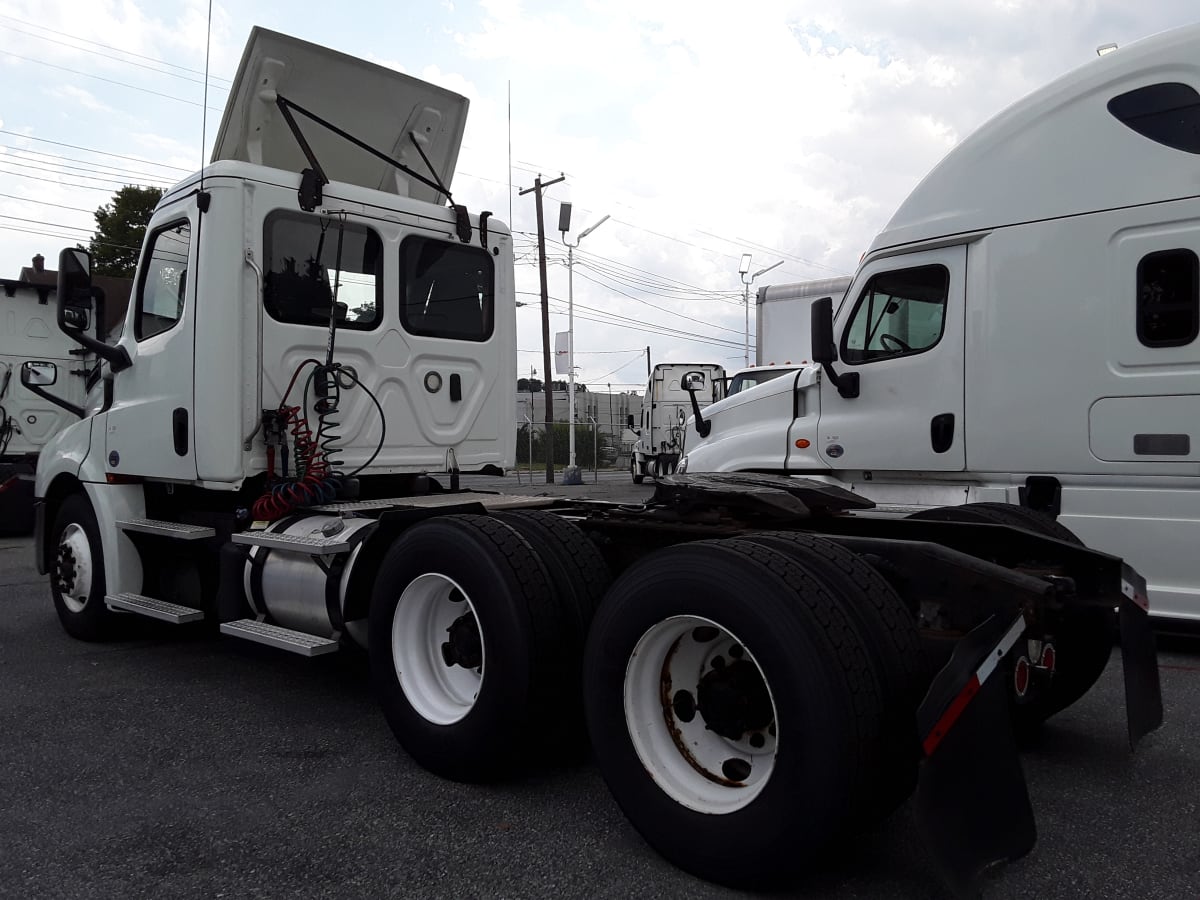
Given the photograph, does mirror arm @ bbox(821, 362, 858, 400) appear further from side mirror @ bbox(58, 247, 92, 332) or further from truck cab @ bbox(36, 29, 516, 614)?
side mirror @ bbox(58, 247, 92, 332)

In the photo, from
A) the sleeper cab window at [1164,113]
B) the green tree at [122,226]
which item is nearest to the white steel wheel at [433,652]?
the sleeper cab window at [1164,113]

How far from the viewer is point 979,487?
5832mm

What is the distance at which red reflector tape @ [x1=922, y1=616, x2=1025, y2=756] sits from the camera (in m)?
2.27

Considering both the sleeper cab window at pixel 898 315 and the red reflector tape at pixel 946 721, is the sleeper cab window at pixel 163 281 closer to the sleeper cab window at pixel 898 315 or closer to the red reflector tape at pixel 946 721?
the sleeper cab window at pixel 898 315

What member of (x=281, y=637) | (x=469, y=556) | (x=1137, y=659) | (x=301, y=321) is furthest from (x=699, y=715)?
(x=301, y=321)

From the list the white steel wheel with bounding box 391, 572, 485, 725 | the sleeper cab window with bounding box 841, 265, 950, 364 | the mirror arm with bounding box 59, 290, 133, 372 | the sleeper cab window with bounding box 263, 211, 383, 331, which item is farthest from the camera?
the sleeper cab window with bounding box 841, 265, 950, 364

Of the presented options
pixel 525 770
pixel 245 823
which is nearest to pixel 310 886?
pixel 245 823

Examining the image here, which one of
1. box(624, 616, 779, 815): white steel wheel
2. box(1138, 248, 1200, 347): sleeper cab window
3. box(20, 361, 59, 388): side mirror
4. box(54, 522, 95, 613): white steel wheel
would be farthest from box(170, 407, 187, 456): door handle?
A: box(1138, 248, 1200, 347): sleeper cab window

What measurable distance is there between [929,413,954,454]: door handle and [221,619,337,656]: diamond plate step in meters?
3.84

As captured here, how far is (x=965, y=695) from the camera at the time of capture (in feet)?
7.59

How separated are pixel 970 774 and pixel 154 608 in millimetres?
4261

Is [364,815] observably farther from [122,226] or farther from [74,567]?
[122,226]

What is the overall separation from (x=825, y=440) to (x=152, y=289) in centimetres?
432

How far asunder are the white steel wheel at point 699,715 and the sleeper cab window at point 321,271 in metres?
3.01
